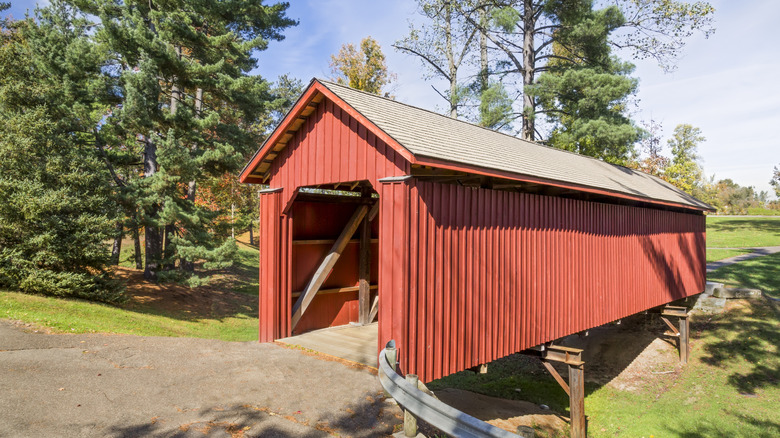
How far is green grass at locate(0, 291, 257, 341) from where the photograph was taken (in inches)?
363

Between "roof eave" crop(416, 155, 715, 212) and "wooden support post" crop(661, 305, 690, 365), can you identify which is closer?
"roof eave" crop(416, 155, 715, 212)

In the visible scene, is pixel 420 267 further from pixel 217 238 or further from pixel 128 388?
pixel 217 238

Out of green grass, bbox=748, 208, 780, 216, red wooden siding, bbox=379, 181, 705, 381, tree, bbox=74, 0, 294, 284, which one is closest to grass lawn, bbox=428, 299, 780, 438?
red wooden siding, bbox=379, 181, 705, 381

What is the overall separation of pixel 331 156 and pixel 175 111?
1152 centimetres

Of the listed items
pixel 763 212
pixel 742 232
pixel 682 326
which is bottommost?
pixel 682 326

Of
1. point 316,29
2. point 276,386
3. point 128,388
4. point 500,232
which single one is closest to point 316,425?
point 276,386

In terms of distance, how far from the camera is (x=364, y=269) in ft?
31.4

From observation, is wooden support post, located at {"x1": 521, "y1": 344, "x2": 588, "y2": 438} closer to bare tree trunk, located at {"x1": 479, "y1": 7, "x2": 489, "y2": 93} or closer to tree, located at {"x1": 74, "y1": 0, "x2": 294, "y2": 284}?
tree, located at {"x1": 74, "y1": 0, "x2": 294, "y2": 284}

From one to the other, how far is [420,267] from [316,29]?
101 ft

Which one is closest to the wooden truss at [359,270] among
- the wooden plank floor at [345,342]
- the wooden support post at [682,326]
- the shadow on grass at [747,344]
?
the wooden plank floor at [345,342]

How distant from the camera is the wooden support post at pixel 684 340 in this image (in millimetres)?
13863

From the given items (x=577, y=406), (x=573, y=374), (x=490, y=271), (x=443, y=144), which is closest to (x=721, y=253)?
(x=577, y=406)

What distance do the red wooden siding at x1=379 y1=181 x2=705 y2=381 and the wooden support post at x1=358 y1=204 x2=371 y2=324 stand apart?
10.4 feet

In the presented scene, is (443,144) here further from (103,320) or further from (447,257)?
(103,320)
